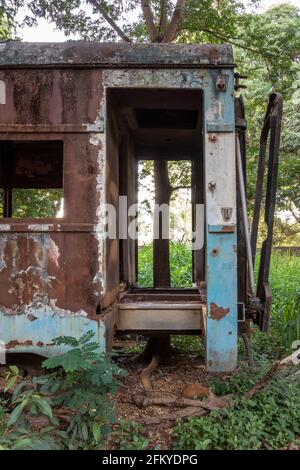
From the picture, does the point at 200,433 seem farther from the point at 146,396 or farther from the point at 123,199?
the point at 123,199

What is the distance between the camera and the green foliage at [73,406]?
258 cm

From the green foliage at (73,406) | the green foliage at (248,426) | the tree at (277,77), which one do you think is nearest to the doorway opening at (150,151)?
the green foliage at (73,406)

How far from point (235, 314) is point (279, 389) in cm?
66

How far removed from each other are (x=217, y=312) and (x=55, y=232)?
4.92ft

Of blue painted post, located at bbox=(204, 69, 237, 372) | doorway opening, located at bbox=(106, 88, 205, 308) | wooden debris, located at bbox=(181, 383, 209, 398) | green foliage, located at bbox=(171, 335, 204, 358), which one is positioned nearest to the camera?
wooden debris, located at bbox=(181, 383, 209, 398)

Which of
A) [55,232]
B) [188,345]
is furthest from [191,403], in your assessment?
[188,345]

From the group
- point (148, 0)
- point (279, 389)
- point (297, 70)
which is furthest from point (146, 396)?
point (297, 70)

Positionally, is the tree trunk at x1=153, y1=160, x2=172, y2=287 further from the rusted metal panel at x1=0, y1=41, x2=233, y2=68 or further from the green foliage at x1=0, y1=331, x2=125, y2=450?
the green foliage at x1=0, y1=331, x2=125, y2=450

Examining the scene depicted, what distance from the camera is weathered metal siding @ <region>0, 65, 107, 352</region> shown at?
3.42 m

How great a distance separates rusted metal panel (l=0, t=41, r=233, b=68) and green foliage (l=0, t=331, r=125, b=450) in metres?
2.29

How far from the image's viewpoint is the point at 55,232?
3.45 meters

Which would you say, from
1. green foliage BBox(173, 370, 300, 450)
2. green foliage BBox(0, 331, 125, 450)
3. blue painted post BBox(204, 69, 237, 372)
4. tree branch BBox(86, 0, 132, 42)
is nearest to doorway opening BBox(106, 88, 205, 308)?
blue painted post BBox(204, 69, 237, 372)

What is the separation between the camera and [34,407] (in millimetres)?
2568

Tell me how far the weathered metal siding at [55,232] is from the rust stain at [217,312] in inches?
37.1
